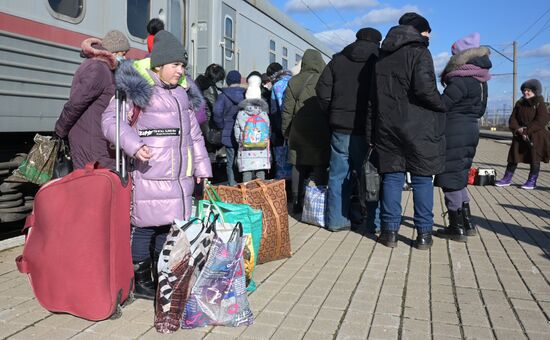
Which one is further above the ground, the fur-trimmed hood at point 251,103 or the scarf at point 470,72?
the scarf at point 470,72

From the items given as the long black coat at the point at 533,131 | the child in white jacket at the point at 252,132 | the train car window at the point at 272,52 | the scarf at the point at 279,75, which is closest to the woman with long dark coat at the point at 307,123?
the child in white jacket at the point at 252,132

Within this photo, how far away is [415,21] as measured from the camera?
480cm

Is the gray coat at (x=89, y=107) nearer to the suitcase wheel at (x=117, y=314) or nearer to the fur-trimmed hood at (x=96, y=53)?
the fur-trimmed hood at (x=96, y=53)

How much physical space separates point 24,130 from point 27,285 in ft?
4.94

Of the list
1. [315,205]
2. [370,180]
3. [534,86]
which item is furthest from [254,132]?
[534,86]

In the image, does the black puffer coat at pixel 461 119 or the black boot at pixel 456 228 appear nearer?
the black puffer coat at pixel 461 119

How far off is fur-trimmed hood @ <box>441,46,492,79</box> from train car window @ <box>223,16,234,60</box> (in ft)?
14.3

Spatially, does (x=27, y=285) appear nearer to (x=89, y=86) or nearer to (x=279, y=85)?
(x=89, y=86)

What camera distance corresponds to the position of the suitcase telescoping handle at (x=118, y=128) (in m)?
3.19

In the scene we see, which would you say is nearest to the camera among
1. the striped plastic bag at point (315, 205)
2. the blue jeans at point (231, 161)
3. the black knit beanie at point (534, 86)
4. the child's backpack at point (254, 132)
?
the striped plastic bag at point (315, 205)

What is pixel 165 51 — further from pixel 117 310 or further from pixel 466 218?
pixel 466 218

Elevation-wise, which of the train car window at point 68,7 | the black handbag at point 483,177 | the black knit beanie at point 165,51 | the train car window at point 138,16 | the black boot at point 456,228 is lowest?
the black boot at point 456,228

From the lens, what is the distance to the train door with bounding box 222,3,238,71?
8.32 meters

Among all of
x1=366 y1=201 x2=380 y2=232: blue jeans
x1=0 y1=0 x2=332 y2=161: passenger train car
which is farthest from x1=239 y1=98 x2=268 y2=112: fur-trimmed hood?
x1=366 y1=201 x2=380 y2=232: blue jeans
